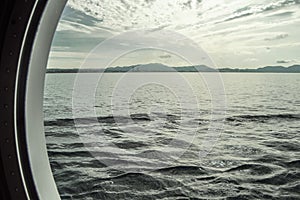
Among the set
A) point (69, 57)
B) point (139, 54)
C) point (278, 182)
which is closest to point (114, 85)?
point (139, 54)

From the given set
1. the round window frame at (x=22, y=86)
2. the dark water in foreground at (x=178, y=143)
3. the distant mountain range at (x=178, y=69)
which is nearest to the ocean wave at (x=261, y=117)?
the dark water in foreground at (x=178, y=143)

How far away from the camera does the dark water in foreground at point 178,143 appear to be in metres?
1.41

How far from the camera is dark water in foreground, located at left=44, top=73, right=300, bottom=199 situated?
1410mm

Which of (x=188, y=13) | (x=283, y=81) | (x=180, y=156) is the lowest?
(x=180, y=156)

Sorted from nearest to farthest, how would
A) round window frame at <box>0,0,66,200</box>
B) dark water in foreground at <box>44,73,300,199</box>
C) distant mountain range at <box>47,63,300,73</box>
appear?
round window frame at <box>0,0,66,200</box>, distant mountain range at <box>47,63,300,73</box>, dark water in foreground at <box>44,73,300,199</box>

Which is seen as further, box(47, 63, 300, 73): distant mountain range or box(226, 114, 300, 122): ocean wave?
box(226, 114, 300, 122): ocean wave

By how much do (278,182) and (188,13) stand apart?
84 centimetres

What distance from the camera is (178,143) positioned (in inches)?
57.3

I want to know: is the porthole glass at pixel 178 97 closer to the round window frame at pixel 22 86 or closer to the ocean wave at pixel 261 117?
the ocean wave at pixel 261 117

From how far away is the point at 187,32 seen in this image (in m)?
1.39

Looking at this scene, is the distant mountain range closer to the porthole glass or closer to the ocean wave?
the porthole glass

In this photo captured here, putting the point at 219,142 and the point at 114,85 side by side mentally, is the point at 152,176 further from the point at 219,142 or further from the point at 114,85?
the point at 114,85

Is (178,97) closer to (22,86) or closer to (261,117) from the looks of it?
(261,117)

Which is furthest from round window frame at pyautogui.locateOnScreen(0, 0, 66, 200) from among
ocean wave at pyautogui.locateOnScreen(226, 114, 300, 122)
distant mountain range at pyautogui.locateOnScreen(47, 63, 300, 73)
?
ocean wave at pyautogui.locateOnScreen(226, 114, 300, 122)
